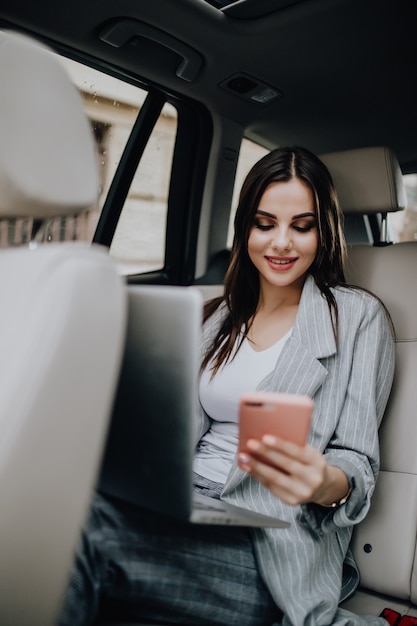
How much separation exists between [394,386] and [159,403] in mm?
842

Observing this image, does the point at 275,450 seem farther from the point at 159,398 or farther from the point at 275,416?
the point at 159,398

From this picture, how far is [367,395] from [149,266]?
129 cm

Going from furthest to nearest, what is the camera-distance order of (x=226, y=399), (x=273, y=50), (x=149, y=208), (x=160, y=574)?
(x=149, y=208)
(x=273, y=50)
(x=226, y=399)
(x=160, y=574)

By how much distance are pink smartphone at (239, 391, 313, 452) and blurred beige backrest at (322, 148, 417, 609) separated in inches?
26.0

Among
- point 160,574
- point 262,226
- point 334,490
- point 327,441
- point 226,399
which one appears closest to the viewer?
point 160,574

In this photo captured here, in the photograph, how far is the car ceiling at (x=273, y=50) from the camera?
1737mm

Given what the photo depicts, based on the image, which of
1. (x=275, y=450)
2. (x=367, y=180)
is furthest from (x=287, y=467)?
(x=367, y=180)

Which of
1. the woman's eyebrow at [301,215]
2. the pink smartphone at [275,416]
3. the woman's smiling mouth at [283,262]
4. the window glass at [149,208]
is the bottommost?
the pink smartphone at [275,416]

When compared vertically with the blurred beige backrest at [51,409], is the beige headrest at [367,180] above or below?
above

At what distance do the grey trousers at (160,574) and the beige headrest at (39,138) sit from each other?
1.48 feet

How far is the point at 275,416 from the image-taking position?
0.86 metres

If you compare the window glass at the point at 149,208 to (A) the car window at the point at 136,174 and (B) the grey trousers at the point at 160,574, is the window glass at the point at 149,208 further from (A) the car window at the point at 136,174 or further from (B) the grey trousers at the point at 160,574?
(B) the grey trousers at the point at 160,574

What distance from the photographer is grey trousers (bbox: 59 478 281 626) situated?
36.4 inches

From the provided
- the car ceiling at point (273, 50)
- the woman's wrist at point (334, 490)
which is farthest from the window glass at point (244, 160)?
the woman's wrist at point (334, 490)
